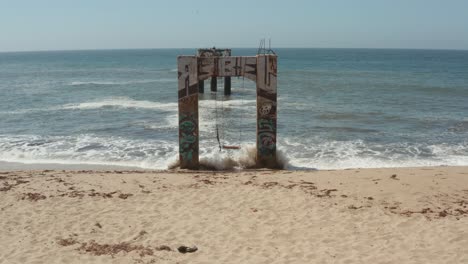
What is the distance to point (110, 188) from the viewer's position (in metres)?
11.4

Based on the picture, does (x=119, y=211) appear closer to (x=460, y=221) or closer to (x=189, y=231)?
(x=189, y=231)

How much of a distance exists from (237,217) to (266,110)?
5.42m

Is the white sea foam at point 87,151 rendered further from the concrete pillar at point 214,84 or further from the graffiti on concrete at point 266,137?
the concrete pillar at point 214,84

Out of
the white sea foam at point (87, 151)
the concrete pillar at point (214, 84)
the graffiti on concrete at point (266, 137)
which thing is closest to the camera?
the graffiti on concrete at point (266, 137)

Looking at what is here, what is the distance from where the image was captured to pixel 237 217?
962 cm

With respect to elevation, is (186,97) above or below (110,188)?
above

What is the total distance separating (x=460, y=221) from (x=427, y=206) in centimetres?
99

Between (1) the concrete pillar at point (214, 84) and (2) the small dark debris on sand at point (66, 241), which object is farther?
(1) the concrete pillar at point (214, 84)

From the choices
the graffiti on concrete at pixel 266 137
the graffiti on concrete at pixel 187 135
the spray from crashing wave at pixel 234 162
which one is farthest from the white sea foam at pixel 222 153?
the graffiti on concrete at pixel 187 135

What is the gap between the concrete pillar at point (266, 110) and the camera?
46.3 ft

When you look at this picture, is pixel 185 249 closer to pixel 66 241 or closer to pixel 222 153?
pixel 66 241

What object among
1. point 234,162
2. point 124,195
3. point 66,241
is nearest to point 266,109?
point 234,162

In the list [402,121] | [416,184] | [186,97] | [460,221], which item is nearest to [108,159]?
[186,97]

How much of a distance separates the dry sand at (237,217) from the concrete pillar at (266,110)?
1951mm
